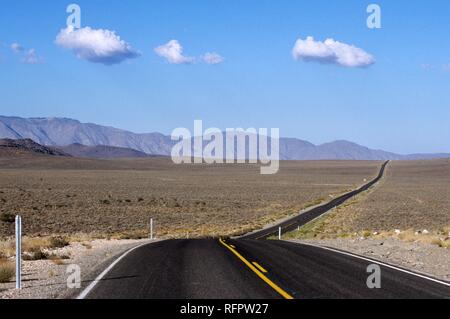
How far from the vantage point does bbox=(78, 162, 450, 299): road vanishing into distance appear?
1076 cm

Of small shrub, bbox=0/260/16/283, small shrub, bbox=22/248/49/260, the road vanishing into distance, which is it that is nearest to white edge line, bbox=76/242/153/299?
the road vanishing into distance

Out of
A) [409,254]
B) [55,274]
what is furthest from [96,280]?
[409,254]

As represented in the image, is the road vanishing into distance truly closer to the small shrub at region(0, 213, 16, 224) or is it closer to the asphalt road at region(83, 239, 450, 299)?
the asphalt road at region(83, 239, 450, 299)

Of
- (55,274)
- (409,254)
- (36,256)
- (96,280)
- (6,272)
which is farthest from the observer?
(409,254)

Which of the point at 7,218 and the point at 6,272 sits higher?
the point at 6,272

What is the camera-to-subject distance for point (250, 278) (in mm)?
12531

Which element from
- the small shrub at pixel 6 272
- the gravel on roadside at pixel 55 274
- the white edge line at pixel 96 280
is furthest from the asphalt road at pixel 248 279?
the small shrub at pixel 6 272

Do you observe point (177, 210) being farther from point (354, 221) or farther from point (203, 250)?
point (203, 250)

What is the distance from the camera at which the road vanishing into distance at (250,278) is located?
424 inches

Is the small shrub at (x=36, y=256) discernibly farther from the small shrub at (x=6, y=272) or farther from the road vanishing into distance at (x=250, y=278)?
the small shrub at (x=6, y=272)

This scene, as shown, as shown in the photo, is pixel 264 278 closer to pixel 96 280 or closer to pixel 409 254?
pixel 96 280
